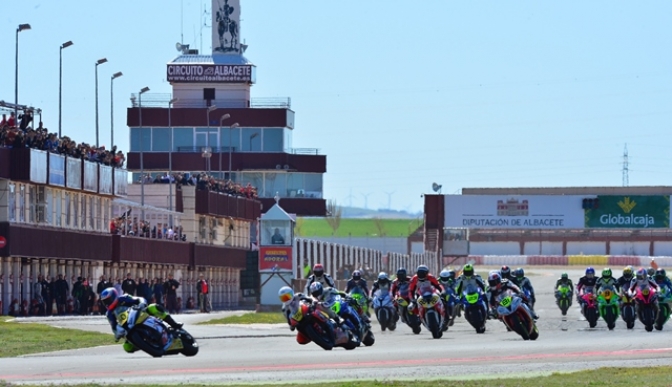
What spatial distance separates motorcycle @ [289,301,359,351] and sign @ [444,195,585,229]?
81186 mm

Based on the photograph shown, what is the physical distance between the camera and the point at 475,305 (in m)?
39.4

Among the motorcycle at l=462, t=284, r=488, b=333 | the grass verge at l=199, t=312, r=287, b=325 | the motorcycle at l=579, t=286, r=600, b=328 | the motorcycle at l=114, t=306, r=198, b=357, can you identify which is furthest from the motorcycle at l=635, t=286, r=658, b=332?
the motorcycle at l=114, t=306, r=198, b=357

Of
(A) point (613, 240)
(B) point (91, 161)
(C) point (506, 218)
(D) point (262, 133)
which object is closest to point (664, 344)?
(B) point (91, 161)

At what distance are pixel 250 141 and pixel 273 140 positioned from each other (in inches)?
70.5

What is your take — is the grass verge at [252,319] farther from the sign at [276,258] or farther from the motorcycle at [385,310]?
the motorcycle at [385,310]

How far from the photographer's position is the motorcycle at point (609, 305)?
41531mm

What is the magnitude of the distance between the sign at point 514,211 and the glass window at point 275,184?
1495 centimetres

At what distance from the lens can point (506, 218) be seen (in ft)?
367

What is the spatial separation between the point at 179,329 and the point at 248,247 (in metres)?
64.9

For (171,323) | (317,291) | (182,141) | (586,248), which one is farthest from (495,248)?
(171,323)

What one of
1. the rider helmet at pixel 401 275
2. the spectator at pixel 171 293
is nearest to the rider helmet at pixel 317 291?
the rider helmet at pixel 401 275

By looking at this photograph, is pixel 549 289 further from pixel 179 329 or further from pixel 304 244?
pixel 179 329

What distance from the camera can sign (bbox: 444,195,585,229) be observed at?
111 metres

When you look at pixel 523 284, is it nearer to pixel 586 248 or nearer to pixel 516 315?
pixel 516 315
